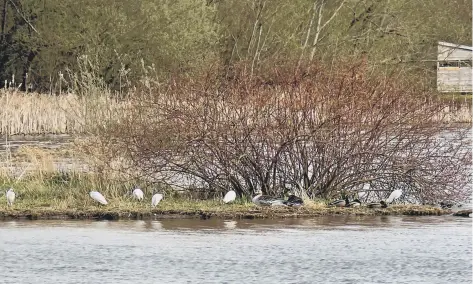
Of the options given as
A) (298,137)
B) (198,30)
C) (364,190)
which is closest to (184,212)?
(298,137)

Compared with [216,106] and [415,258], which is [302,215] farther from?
[415,258]

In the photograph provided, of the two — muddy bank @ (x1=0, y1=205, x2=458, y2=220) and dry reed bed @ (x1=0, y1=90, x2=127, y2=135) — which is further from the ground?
dry reed bed @ (x1=0, y1=90, x2=127, y2=135)

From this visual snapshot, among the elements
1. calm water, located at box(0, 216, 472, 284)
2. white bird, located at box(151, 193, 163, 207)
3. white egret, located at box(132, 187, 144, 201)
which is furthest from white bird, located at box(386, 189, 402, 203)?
white egret, located at box(132, 187, 144, 201)

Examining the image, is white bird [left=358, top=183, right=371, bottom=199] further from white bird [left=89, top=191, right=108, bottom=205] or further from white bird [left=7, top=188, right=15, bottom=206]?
white bird [left=7, top=188, right=15, bottom=206]

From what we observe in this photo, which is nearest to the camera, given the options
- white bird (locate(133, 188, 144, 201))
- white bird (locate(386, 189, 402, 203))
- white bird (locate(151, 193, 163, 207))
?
white bird (locate(151, 193, 163, 207))

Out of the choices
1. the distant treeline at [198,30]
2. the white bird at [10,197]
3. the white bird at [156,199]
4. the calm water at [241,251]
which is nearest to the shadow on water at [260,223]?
the calm water at [241,251]

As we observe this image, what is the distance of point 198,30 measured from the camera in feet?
148

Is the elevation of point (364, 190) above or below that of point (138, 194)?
above

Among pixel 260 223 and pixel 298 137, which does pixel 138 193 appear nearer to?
pixel 260 223

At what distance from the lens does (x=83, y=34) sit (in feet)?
147

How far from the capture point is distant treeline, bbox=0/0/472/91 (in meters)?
42.3

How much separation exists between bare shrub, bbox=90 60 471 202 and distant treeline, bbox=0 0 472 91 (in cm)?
2367

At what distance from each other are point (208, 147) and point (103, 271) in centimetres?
592

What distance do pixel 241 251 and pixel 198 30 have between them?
32618 millimetres
